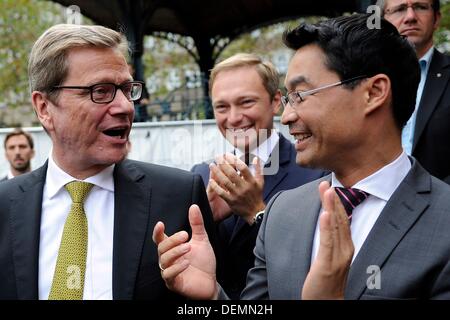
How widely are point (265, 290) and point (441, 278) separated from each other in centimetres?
69

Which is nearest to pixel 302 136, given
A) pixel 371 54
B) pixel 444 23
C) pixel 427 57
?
pixel 371 54

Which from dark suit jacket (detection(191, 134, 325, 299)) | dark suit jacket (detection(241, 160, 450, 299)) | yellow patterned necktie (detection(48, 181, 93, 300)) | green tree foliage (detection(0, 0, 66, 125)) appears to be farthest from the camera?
green tree foliage (detection(0, 0, 66, 125))

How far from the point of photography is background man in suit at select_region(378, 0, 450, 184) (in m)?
3.68

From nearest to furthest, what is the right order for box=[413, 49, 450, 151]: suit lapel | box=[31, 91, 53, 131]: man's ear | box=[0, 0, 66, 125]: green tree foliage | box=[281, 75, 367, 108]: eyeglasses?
box=[281, 75, 367, 108]: eyeglasses → box=[31, 91, 53, 131]: man's ear → box=[413, 49, 450, 151]: suit lapel → box=[0, 0, 66, 125]: green tree foliage

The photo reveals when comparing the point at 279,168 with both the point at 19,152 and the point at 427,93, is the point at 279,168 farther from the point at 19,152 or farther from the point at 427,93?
the point at 19,152

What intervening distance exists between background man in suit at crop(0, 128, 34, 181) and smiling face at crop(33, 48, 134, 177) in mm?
4885

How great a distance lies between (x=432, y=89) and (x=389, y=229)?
1930 millimetres

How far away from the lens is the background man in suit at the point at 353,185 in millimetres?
2148

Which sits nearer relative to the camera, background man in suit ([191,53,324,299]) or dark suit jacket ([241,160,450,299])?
dark suit jacket ([241,160,450,299])

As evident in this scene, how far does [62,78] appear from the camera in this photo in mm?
2824

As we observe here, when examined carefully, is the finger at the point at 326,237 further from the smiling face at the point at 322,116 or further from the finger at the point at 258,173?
the finger at the point at 258,173

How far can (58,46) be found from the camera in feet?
9.21

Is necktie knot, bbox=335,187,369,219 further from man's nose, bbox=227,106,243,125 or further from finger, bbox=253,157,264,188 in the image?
man's nose, bbox=227,106,243,125

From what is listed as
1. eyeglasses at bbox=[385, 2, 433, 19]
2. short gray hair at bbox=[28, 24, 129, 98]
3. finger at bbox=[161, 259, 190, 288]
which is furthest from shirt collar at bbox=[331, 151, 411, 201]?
eyeglasses at bbox=[385, 2, 433, 19]
